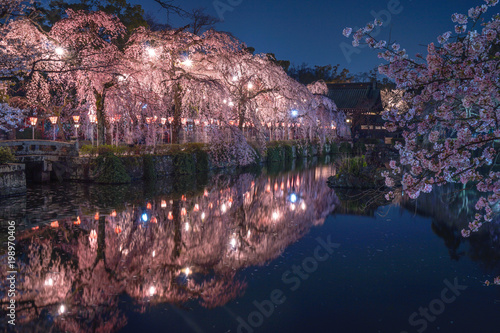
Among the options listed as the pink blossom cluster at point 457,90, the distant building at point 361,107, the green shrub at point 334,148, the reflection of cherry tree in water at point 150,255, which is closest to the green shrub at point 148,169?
the reflection of cherry tree in water at point 150,255

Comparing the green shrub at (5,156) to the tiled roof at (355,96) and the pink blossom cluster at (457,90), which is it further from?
the tiled roof at (355,96)

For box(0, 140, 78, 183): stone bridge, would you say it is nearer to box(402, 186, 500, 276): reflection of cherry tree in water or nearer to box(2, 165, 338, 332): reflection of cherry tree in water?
box(2, 165, 338, 332): reflection of cherry tree in water

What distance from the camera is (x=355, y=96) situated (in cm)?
4997

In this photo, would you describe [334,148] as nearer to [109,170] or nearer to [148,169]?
[148,169]

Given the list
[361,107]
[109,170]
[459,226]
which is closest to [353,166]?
[459,226]

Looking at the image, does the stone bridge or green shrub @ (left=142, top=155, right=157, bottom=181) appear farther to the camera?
green shrub @ (left=142, top=155, right=157, bottom=181)

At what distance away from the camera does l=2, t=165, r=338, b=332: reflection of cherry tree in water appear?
6.10 m

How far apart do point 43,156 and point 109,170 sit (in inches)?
116

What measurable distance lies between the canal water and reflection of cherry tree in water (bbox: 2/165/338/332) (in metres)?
0.03

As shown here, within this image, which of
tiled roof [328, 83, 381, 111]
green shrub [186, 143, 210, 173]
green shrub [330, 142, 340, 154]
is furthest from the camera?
tiled roof [328, 83, 381, 111]

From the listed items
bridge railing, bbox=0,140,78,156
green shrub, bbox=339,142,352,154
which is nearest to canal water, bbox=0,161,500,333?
bridge railing, bbox=0,140,78,156

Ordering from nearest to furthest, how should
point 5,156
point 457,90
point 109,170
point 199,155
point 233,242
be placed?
point 457,90 < point 233,242 < point 5,156 < point 109,170 < point 199,155

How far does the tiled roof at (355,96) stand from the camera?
159 ft

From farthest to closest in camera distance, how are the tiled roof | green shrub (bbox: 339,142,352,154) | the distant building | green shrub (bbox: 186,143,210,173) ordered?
the tiled roof
the distant building
green shrub (bbox: 339,142,352,154)
green shrub (bbox: 186,143,210,173)
